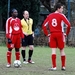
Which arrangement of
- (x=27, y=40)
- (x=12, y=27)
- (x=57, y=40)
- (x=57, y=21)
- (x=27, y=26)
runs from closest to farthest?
(x=57, y=21), (x=57, y=40), (x=12, y=27), (x=27, y=26), (x=27, y=40)

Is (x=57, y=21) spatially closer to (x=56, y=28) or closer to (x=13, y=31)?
(x=56, y=28)

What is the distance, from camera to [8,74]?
438 inches

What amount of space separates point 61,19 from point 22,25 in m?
2.62

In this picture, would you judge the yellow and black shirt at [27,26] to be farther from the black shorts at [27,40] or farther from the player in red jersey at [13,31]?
the player in red jersey at [13,31]

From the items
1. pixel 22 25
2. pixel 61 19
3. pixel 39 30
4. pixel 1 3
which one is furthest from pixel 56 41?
pixel 1 3

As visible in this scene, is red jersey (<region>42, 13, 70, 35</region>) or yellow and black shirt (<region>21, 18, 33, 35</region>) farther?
yellow and black shirt (<region>21, 18, 33, 35</region>)

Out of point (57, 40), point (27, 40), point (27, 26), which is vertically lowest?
point (27, 40)

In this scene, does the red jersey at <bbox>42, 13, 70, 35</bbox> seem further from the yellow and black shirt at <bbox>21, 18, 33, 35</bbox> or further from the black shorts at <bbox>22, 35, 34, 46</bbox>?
the black shorts at <bbox>22, 35, 34, 46</bbox>

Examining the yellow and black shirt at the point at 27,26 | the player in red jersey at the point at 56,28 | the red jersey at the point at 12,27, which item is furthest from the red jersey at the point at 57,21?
the yellow and black shirt at the point at 27,26

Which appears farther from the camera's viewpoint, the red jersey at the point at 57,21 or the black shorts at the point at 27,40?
the black shorts at the point at 27,40

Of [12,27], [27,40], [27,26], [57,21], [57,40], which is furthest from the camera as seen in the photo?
[27,40]

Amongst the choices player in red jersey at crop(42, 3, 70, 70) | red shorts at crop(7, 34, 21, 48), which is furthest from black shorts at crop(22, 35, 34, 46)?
player in red jersey at crop(42, 3, 70, 70)

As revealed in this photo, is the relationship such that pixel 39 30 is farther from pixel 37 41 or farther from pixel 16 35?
pixel 16 35

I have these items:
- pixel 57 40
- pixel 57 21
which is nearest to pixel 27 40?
pixel 57 40
